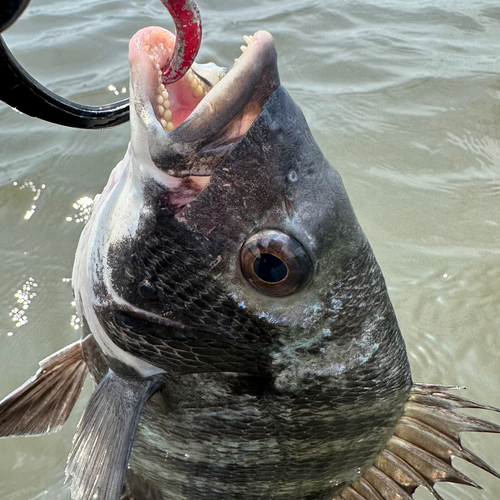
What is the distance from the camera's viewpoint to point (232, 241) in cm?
150

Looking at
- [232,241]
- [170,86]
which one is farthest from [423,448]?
[170,86]

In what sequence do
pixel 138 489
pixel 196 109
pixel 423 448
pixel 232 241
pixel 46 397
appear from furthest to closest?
pixel 138 489
pixel 46 397
pixel 423 448
pixel 232 241
pixel 196 109

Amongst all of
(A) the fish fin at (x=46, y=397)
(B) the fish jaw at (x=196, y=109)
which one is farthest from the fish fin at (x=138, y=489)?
(B) the fish jaw at (x=196, y=109)

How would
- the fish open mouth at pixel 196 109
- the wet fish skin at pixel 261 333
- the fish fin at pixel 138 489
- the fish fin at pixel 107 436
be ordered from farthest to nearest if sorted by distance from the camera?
1. the fish fin at pixel 138 489
2. the fish fin at pixel 107 436
3. the wet fish skin at pixel 261 333
4. the fish open mouth at pixel 196 109

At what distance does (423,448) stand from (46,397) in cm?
141

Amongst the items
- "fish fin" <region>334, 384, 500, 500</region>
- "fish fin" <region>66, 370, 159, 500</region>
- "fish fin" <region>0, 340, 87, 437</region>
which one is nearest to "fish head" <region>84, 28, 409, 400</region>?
"fish fin" <region>66, 370, 159, 500</region>

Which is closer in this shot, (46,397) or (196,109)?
(196,109)

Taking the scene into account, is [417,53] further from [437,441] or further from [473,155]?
[437,441]

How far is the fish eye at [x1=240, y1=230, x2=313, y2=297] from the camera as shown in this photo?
4.85 feet

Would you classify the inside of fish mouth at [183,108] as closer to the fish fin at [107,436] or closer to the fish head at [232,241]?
the fish head at [232,241]

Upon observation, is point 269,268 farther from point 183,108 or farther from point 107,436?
point 107,436

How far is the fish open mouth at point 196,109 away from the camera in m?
1.38

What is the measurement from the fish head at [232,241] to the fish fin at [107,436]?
0.44ft

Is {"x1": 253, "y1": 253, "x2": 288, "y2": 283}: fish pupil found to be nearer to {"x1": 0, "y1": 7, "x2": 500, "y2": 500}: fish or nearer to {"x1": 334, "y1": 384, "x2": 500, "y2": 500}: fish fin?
{"x1": 0, "y1": 7, "x2": 500, "y2": 500}: fish
